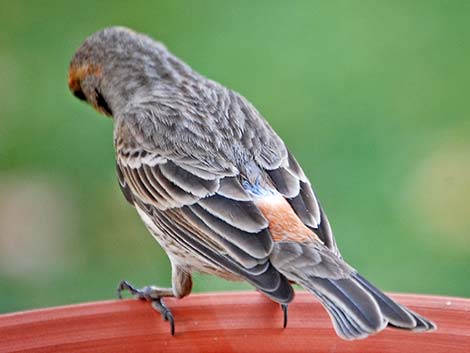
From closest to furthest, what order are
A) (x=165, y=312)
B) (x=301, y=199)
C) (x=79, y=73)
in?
(x=165, y=312), (x=301, y=199), (x=79, y=73)

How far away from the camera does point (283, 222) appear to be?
472 centimetres

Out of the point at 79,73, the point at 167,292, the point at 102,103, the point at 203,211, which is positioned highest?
the point at 79,73

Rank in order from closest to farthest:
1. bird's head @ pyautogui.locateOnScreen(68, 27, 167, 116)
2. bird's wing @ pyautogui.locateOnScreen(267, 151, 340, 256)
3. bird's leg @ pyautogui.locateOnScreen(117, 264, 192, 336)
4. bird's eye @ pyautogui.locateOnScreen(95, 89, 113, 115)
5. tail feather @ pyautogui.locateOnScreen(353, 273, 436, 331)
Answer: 1. tail feather @ pyautogui.locateOnScreen(353, 273, 436, 331)
2. bird's leg @ pyautogui.locateOnScreen(117, 264, 192, 336)
3. bird's wing @ pyautogui.locateOnScreen(267, 151, 340, 256)
4. bird's head @ pyautogui.locateOnScreen(68, 27, 167, 116)
5. bird's eye @ pyautogui.locateOnScreen(95, 89, 113, 115)

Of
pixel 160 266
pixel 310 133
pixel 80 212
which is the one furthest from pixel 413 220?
pixel 80 212

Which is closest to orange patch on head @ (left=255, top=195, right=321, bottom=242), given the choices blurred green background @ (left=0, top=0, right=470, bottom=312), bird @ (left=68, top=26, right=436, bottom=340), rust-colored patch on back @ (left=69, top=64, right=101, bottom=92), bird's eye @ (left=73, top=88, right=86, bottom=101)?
Answer: bird @ (left=68, top=26, right=436, bottom=340)

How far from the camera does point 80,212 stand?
305 inches

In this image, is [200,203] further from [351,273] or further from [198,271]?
[351,273]

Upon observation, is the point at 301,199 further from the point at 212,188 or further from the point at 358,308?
the point at 358,308

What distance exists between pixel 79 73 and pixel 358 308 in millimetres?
2652

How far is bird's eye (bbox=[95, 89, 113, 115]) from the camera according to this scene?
246 inches

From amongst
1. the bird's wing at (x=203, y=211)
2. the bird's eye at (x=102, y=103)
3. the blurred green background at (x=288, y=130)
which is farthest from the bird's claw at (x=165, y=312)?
the blurred green background at (x=288, y=130)

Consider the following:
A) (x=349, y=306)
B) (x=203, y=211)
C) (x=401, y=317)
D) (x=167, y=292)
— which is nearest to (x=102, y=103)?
(x=167, y=292)

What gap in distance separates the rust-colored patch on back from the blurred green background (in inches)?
59.9

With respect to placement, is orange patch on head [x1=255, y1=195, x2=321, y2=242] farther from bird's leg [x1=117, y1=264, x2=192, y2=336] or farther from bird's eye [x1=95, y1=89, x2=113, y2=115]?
bird's eye [x1=95, y1=89, x2=113, y2=115]
